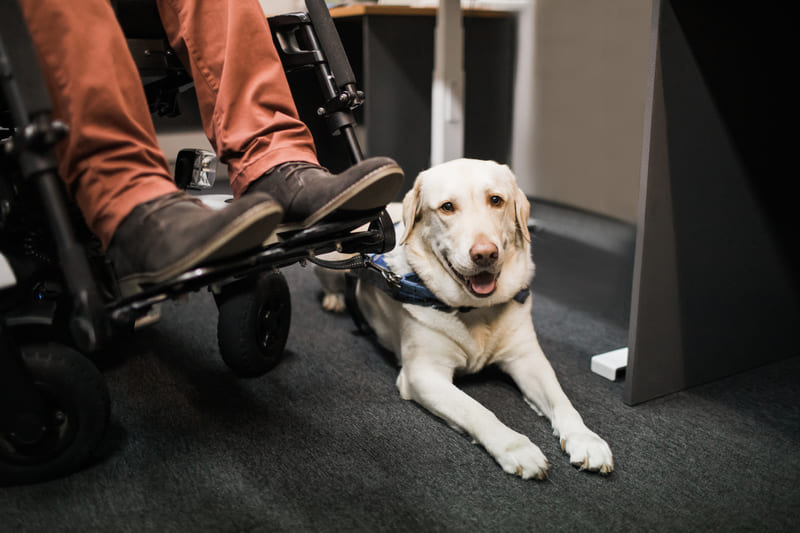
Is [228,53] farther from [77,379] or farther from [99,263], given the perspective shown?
[77,379]

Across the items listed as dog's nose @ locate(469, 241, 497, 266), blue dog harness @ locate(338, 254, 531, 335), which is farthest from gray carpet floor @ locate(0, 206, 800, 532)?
dog's nose @ locate(469, 241, 497, 266)

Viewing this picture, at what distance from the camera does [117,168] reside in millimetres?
1003

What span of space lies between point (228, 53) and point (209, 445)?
778mm

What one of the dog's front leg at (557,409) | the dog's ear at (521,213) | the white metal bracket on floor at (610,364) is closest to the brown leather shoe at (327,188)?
the dog's ear at (521,213)

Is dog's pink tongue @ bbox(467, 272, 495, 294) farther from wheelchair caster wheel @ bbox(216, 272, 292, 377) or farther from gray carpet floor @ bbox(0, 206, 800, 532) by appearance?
wheelchair caster wheel @ bbox(216, 272, 292, 377)

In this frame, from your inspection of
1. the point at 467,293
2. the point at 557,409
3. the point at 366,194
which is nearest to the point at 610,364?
the point at 557,409

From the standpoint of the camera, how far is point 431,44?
281 cm

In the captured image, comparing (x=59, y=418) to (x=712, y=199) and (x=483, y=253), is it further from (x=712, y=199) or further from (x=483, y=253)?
(x=712, y=199)

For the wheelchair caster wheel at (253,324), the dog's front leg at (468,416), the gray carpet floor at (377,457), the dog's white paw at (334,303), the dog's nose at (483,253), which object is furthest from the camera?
the dog's white paw at (334,303)

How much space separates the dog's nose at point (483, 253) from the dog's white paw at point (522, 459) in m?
0.36

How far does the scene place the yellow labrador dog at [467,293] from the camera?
132 cm

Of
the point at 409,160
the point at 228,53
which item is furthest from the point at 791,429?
the point at 409,160

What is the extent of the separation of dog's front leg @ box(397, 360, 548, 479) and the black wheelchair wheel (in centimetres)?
64

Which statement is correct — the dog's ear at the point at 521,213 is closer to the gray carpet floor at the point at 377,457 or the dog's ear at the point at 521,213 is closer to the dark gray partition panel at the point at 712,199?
the dark gray partition panel at the point at 712,199
